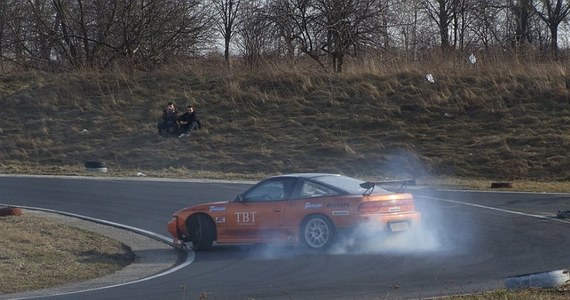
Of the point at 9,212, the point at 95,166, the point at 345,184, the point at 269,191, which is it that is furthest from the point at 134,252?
the point at 95,166

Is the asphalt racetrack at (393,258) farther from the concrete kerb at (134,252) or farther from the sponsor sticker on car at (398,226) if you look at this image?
Answer: the concrete kerb at (134,252)

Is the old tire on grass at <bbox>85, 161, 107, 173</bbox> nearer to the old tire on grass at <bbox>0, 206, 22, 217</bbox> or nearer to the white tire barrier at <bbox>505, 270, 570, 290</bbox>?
the old tire on grass at <bbox>0, 206, 22, 217</bbox>

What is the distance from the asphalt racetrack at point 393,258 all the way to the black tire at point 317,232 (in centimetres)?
19

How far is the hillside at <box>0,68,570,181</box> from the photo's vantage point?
3309 cm

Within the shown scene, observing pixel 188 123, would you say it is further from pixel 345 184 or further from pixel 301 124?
pixel 345 184

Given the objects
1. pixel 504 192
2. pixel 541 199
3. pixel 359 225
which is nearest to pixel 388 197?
pixel 359 225

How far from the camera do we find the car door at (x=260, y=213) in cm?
1561

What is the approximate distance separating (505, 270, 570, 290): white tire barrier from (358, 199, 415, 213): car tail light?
14.8ft

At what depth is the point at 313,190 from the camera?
51.4ft

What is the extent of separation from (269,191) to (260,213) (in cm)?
49

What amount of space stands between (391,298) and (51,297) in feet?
13.5

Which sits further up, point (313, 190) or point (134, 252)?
point (313, 190)

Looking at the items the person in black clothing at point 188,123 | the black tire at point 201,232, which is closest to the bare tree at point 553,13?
the person in black clothing at point 188,123

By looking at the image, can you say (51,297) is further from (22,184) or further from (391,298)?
(22,184)
